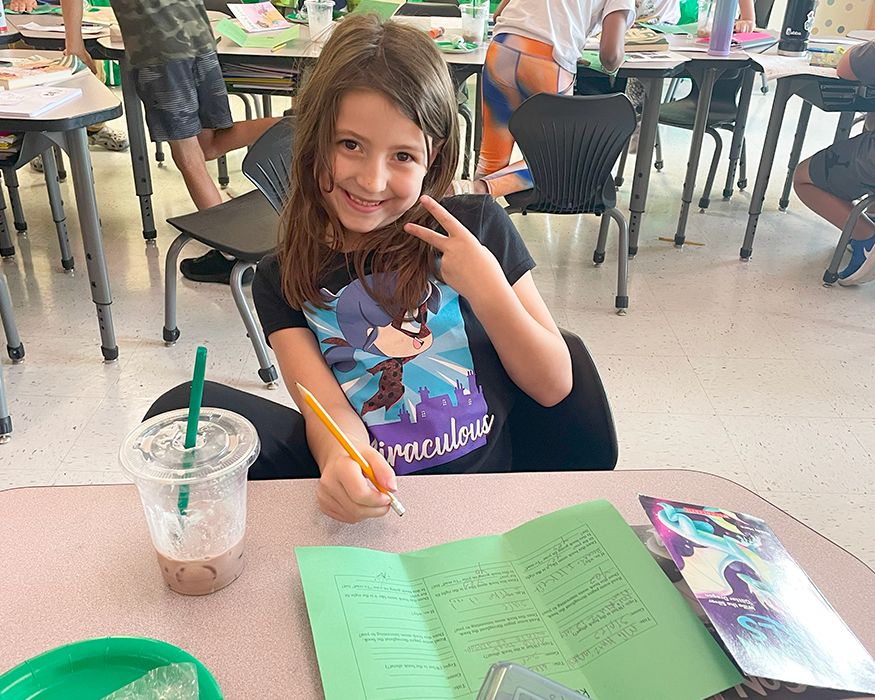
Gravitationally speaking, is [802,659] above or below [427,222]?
below

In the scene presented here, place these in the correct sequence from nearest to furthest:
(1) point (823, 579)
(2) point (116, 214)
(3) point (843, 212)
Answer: (1) point (823, 579), (3) point (843, 212), (2) point (116, 214)

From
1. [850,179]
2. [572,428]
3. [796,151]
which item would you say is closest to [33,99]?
[572,428]

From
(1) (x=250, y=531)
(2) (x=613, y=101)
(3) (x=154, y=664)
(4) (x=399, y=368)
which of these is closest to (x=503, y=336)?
(4) (x=399, y=368)

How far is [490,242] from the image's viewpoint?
107 cm

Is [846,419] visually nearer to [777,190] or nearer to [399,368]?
[399,368]

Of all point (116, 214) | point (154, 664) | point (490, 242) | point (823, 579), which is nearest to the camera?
point (154, 664)

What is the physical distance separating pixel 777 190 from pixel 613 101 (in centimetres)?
190

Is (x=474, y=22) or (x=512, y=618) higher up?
(x=474, y=22)

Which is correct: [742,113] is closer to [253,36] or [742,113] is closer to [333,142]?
[253,36]

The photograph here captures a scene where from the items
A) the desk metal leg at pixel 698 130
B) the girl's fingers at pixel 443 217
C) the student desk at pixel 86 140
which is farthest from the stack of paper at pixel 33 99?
the desk metal leg at pixel 698 130

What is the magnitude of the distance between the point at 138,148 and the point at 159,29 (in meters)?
0.52

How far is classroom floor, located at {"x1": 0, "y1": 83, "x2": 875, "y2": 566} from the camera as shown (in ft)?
6.18

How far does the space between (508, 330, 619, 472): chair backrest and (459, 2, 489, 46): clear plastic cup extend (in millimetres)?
2260

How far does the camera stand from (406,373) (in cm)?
100
